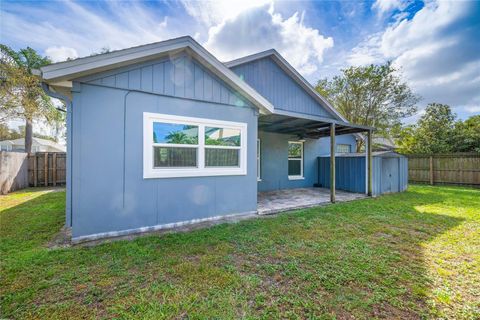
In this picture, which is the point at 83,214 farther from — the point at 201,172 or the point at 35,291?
the point at 201,172

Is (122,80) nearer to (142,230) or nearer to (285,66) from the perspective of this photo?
(142,230)

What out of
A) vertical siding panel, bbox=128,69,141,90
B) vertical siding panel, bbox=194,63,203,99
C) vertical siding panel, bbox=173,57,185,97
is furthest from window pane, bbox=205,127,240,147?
vertical siding panel, bbox=128,69,141,90

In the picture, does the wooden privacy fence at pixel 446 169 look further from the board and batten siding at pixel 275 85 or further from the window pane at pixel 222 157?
the window pane at pixel 222 157

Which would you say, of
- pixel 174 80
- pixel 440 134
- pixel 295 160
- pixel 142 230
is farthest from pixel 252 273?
pixel 440 134

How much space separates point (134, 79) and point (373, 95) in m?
17.5

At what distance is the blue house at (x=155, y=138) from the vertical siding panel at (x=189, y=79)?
23 mm

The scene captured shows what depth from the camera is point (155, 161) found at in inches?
167

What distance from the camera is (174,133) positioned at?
4.45 m

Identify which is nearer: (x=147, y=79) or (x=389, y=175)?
(x=147, y=79)

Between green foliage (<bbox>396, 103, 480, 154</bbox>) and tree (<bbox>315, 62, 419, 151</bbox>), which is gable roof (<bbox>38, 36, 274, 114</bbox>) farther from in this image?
green foliage (<bbox>396, 103, 480, 154</bbox>)

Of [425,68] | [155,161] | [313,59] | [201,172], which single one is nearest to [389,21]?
[313,59]

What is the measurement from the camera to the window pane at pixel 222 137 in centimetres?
492

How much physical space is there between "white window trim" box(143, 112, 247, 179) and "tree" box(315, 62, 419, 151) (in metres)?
12.7

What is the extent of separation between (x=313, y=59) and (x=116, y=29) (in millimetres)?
10233
